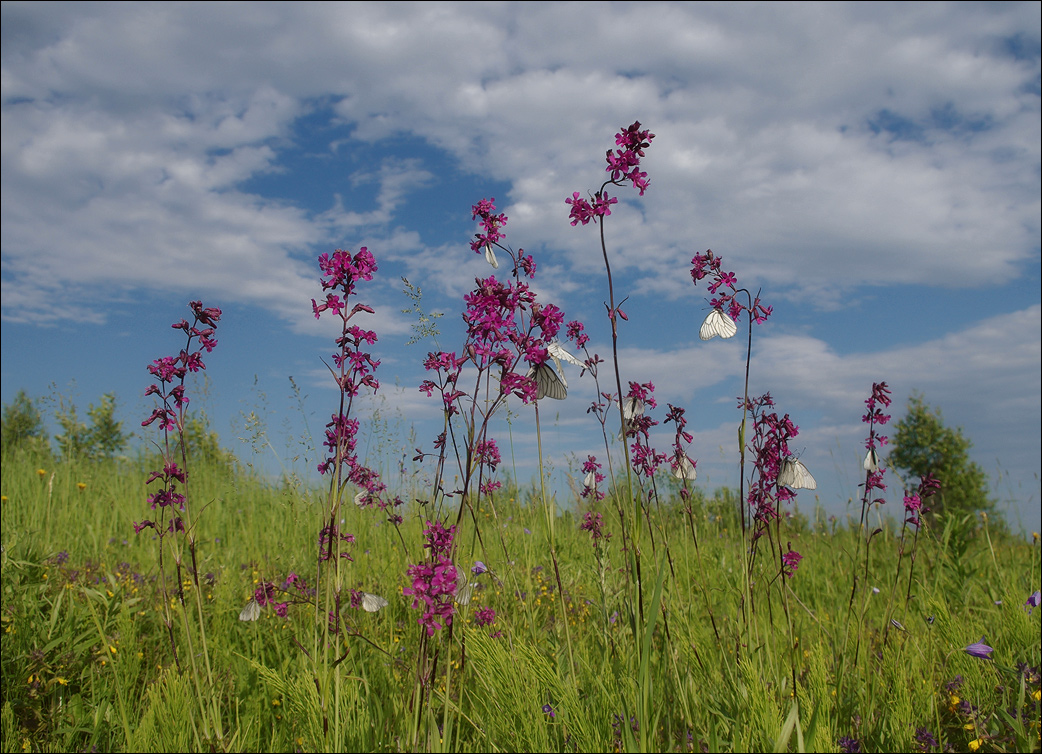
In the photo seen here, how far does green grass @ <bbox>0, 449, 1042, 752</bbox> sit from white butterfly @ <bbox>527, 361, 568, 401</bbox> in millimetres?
632

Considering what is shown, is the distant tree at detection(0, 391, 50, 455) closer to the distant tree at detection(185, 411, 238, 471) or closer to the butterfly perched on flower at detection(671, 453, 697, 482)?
the distant tree at detection(185, 411, 238, 471)

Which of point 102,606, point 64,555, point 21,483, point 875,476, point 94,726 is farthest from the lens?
point 21,483

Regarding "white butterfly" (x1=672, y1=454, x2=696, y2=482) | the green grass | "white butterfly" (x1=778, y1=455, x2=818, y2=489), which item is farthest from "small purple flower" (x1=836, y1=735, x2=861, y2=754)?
"white butterfly" (x1=672, y1=454, x2=696, y2=482)

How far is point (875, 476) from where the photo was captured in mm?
A: 3355

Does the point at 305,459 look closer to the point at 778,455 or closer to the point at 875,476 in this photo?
the point at 778,455

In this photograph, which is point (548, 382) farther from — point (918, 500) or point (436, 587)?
point (918, 500)

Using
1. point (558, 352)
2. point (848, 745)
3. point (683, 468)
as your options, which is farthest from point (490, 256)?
point (848, 745)

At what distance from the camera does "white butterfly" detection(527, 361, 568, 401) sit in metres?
2.25

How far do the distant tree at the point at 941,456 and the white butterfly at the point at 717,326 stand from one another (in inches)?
729

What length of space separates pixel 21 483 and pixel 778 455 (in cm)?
841

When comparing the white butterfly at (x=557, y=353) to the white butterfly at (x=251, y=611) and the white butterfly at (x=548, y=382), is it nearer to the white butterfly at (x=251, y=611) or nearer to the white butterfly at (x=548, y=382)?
the white butterfly at (x=548, y=382)

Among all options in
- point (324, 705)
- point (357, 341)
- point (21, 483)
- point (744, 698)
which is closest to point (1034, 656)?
point (744, 698)

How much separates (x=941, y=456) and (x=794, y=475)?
64.1 ft

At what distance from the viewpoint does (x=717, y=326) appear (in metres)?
2.68
